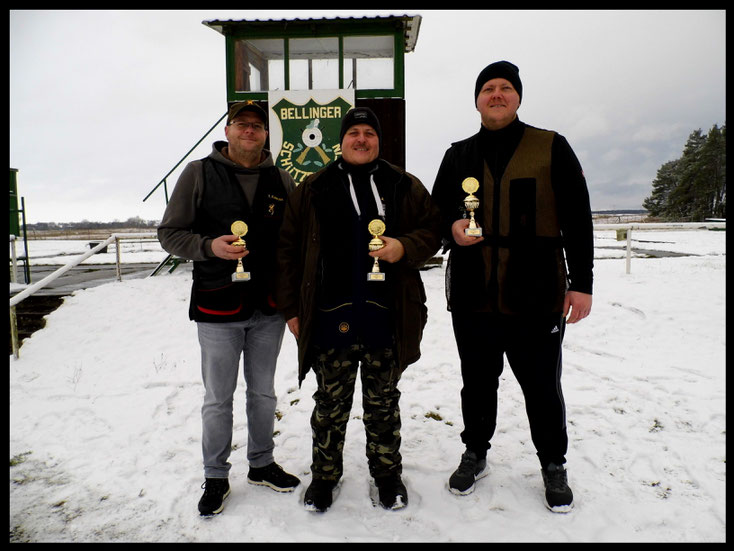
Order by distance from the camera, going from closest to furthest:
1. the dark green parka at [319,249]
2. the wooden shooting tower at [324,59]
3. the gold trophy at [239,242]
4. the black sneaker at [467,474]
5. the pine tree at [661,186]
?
the gold trophy at [239,242] < the dark green parka at [319,249] < the black sneaker at [467,474] < the wooden shooting tower at [324,59] < the pine tree at [661,186]

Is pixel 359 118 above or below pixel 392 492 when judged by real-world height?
above

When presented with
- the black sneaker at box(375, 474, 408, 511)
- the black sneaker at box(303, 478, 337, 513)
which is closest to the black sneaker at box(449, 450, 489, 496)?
the black sneaker at box(375, 474, 408, 511)

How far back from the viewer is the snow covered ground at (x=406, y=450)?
8.04 ft

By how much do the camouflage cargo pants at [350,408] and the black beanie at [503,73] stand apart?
5.73ft

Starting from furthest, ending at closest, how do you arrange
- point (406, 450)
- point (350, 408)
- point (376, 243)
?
point (406, 450)
point (350, 408)
point (376, 243)

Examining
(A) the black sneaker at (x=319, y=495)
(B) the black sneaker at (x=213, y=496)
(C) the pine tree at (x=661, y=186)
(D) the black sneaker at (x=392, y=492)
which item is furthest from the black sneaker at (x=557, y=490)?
(C) the pine tree at (x=661, y=186)

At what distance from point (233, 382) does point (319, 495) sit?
87cm

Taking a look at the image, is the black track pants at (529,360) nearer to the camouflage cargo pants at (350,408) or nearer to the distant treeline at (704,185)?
the camouflage cargo pants at (350,408)

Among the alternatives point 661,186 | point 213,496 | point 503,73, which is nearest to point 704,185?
point 661,186

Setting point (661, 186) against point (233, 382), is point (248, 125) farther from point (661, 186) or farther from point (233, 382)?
point (661, 186)

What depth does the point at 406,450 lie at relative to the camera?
329 cm

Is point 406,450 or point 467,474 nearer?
point 467,474

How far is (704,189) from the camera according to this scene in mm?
47969
